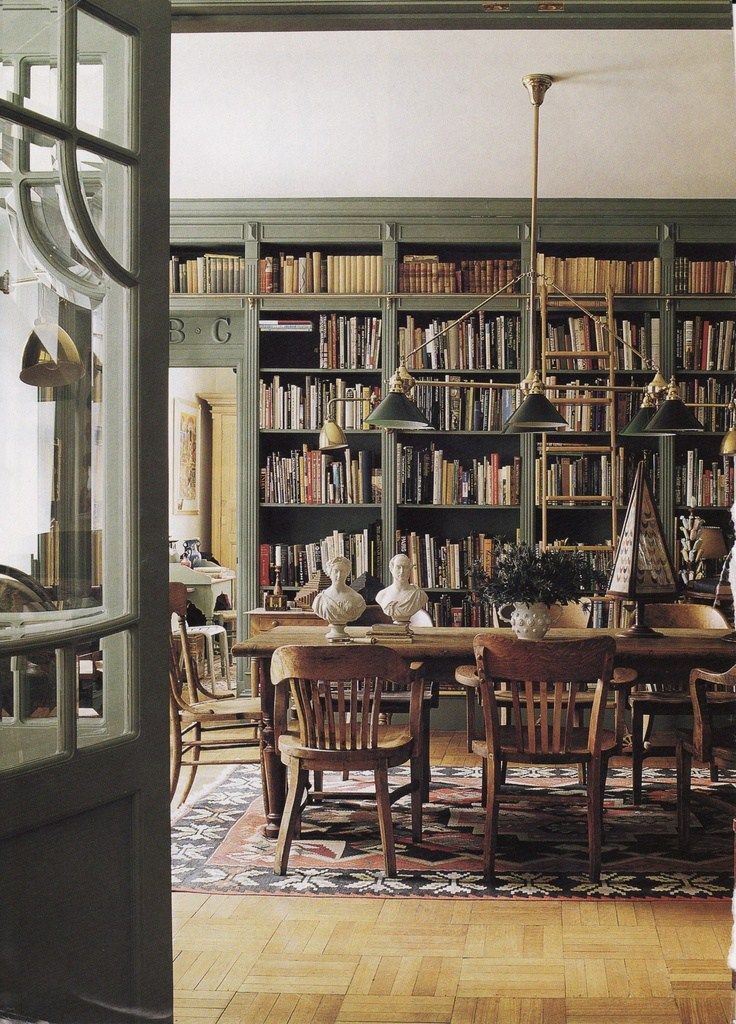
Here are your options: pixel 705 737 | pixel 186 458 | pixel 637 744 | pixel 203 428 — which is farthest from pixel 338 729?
pixel 203 428

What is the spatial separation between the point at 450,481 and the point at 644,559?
95.3 inches

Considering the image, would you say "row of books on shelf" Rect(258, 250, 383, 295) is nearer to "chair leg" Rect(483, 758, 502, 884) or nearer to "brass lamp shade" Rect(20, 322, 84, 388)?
"chair leg" Rect(483, 758, 502, 884)

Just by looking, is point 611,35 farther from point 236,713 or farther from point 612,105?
point 236,713

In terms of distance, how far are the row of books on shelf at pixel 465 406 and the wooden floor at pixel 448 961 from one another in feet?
12.4

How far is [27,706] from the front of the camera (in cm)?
187

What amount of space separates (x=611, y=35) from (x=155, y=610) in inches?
142

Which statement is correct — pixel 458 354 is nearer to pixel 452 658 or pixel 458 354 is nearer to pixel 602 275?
pixel 602 275

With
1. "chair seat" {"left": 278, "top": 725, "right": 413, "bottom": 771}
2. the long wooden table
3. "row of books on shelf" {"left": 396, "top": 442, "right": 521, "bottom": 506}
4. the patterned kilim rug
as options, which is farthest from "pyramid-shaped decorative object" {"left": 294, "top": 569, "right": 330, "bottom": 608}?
"chair seat" {"left": 278, "top": 725, "right": 413, "bottom": 771}

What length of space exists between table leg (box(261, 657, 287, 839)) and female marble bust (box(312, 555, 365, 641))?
35 centimetres

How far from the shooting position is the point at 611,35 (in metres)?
4.54

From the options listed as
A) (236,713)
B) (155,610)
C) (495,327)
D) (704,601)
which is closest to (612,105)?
(495,327)

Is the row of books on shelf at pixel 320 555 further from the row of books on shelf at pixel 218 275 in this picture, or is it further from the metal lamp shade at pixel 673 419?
the metal lamp shade at pixel 673 419

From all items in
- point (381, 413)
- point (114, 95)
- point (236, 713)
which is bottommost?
point (236, 713)

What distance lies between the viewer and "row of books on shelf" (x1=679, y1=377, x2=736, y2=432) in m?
6.82
